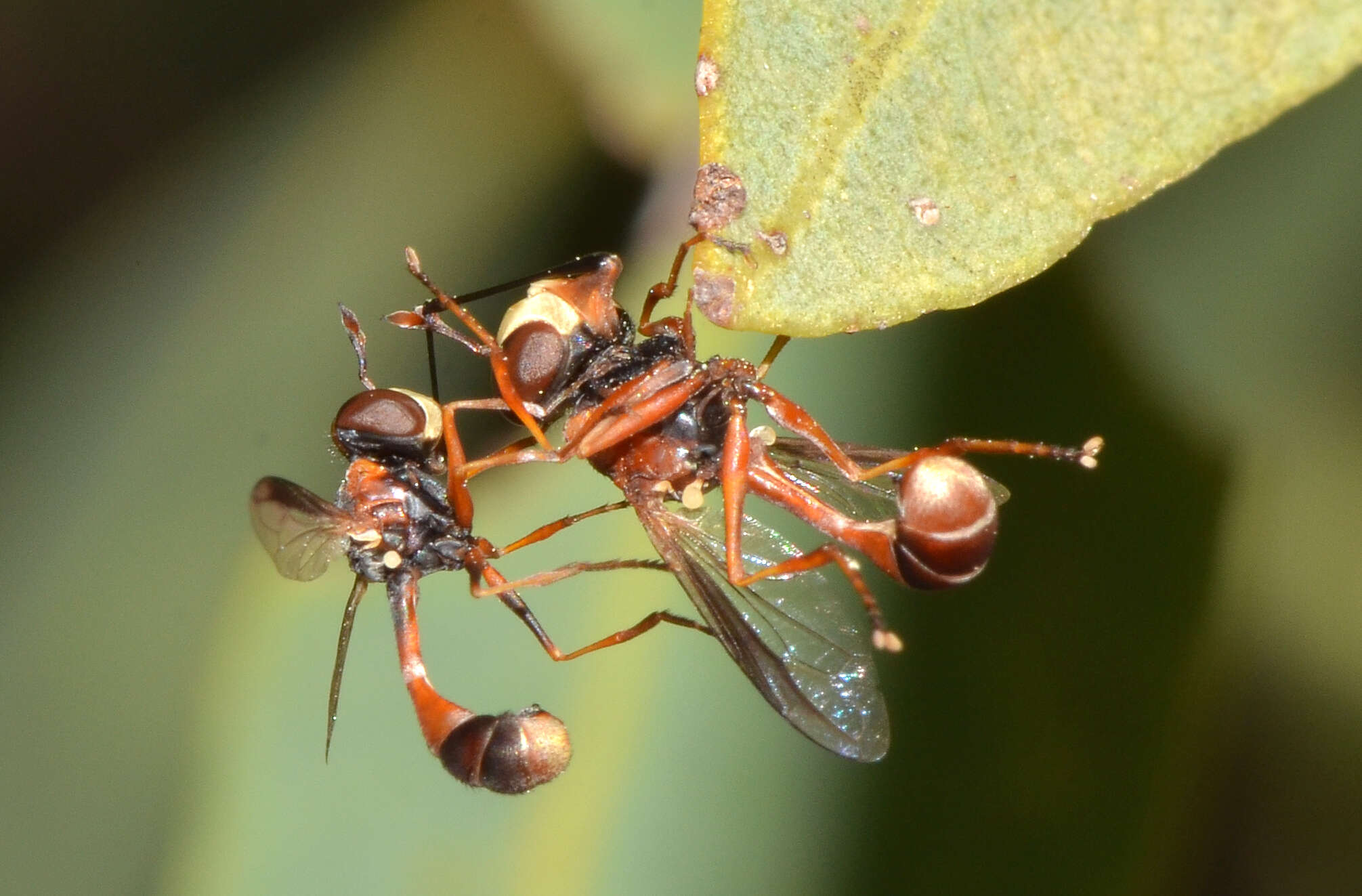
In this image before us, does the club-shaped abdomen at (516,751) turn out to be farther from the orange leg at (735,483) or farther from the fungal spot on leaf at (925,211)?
the fungal spot on leaf at (925,211)

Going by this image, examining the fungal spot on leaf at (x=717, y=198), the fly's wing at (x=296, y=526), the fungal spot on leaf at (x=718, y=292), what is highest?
the fly's wing at (x=296, y=526)

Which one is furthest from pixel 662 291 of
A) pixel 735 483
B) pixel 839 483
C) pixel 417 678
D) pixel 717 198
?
pixel 417 678

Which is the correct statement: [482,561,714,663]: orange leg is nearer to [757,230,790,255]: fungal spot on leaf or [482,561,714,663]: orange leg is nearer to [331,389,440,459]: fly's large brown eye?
[331,389,440,459]: fly's large brown eye

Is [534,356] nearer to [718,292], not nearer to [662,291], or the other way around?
[662,291]

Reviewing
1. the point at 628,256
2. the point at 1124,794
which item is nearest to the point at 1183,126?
the point at 1124,794

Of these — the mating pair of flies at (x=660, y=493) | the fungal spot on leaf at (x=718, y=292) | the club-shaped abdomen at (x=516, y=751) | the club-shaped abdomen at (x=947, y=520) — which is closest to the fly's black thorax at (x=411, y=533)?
the mating pair of flies at (x=660, y=493)

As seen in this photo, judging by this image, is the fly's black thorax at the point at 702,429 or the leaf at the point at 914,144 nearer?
the leaf at the point at 914,144

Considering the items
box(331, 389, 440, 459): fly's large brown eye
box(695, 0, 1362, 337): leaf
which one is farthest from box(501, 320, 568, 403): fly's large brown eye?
box(695, 0, 1362, 337): leaf

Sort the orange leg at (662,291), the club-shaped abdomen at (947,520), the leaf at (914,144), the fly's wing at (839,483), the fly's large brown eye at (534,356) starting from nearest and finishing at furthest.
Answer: the leaf at (914,144) < the club-shaped abdomen at (947,520) < the orange leg at (662,291) < the fly's large brown eye at (534,356) < the fly's wing at (839,483)

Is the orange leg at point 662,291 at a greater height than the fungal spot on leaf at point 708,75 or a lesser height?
greater
